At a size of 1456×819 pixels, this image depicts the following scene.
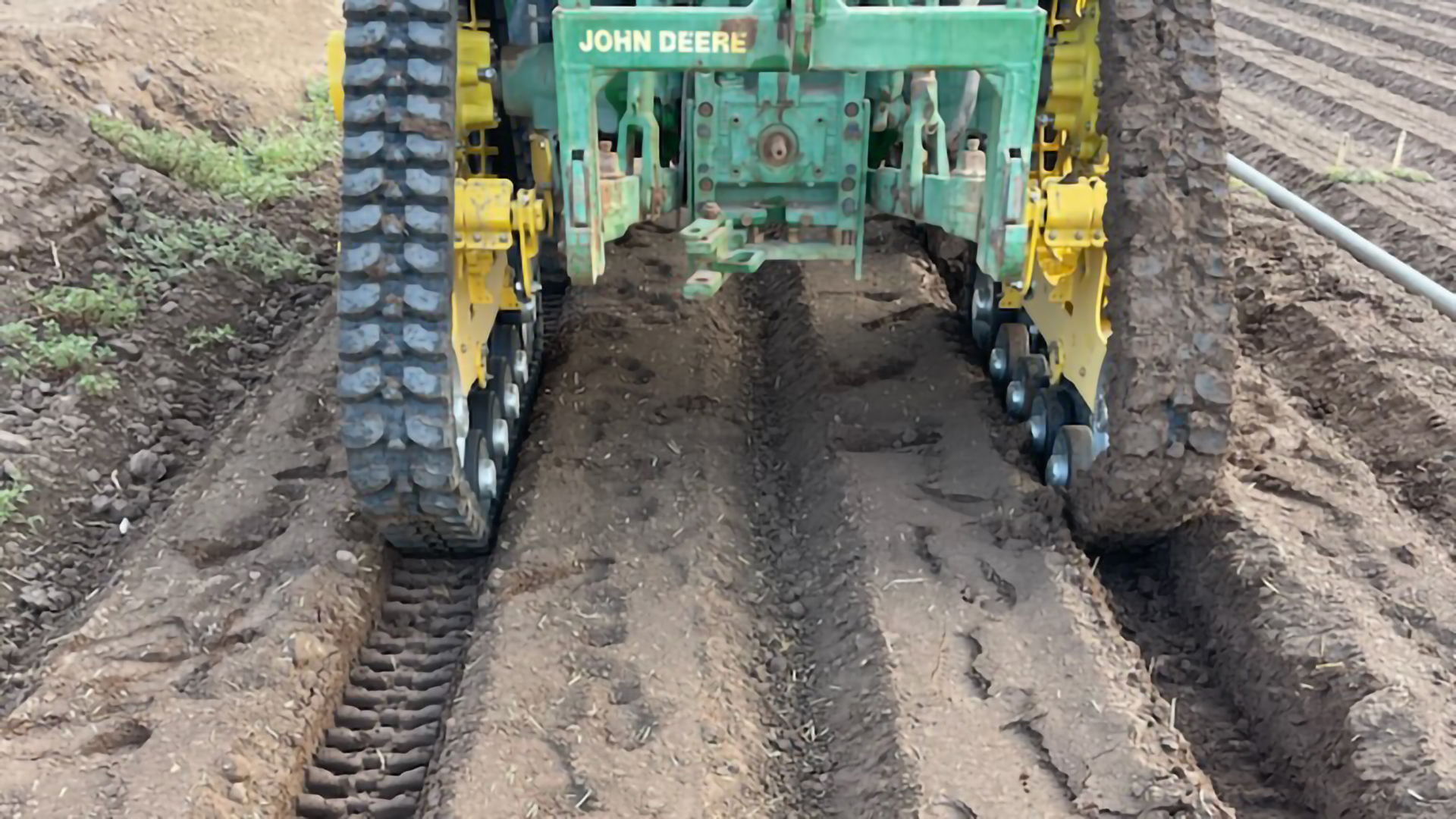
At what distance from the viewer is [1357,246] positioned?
636 cm

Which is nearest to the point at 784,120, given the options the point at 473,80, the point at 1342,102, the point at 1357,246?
the point at 473,80

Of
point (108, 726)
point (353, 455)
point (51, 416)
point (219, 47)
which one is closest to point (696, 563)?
point (353, 455)

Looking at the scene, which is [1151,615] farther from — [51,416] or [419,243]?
[51,416]

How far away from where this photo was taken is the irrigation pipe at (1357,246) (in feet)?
18.9

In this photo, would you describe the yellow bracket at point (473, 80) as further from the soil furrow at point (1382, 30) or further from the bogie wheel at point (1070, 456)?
the soil furrow at point (1382, 30)

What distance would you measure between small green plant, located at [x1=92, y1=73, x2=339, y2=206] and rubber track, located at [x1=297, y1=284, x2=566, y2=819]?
10.7ft

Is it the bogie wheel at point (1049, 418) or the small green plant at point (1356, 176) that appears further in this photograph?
the small green plant at point (1356, 176)

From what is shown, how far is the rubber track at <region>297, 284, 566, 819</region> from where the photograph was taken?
146 inches

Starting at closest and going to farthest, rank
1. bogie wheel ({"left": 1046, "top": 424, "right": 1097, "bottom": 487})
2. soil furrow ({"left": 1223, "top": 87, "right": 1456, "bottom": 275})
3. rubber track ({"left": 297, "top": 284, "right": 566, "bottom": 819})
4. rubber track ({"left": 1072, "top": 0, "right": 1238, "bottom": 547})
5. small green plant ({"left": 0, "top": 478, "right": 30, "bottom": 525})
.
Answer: rubber track ({"left": 297, "top": 284, "right": 566, "bottom": 819}) → rubber track ({"left": 1072, "top": 0, "right": 1238, "bottom": 547}) → bogie wheel ({"left": 1046, "top": 424, "right": 1097, "bottom": 487}) → small green plant ({"left": 0, "top": 478, "right": 30, "bottom": 525}) → soil furrow ({"left": 1223, "top": 87, "right": 1456, "bottom": 275})

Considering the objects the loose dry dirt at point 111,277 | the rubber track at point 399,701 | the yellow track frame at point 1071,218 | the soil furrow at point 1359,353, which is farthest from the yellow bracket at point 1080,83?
the loose dry dirt at point 111,277

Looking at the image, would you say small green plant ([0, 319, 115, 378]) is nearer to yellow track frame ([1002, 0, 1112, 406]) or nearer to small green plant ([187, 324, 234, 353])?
small green plant ([187, 324, 234, 353])

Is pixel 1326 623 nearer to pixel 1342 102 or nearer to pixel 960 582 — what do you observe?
pixel 960 582

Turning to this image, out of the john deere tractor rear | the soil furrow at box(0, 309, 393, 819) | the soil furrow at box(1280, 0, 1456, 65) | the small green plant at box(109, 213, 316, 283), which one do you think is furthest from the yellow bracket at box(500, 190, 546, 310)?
the soil furrow at box(1280, 0, 1456, 65)

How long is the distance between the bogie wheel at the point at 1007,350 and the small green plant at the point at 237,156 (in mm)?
4020
